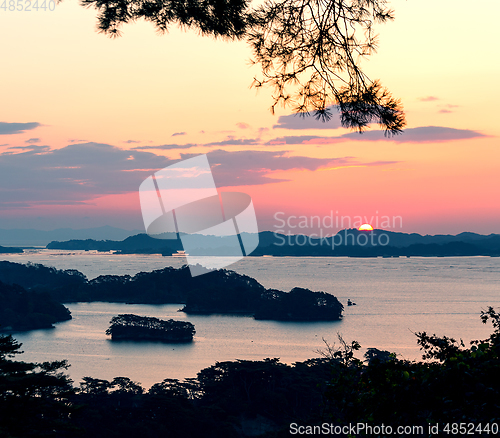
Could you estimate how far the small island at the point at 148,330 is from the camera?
40406mm

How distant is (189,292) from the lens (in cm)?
6050

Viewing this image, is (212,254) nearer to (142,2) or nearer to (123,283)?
Answer: (123,283)

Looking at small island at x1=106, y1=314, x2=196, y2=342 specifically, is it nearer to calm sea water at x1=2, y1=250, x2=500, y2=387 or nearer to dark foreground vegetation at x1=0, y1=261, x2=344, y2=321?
calm sea water at x1=2, y1=250, x2=500, y2=387

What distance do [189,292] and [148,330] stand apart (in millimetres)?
20054

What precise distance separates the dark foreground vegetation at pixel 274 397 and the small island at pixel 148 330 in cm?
2004

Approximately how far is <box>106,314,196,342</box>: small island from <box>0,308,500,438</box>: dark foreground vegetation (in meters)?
20.0

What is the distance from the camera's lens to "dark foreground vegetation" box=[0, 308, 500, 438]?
122 inches

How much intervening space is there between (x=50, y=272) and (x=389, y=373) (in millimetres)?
76089

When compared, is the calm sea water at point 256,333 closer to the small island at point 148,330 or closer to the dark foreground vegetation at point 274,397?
the small island at point 148,330

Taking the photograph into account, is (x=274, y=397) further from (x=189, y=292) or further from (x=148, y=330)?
(x=189, y=292)

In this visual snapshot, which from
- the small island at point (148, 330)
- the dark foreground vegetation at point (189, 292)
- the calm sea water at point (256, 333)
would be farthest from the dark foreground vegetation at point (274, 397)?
the dark foreground vegetation at point (189, 292)

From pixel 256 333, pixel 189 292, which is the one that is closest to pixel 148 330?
pixel 256 333

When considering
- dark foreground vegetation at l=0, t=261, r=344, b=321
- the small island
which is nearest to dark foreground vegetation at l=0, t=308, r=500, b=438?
the small island

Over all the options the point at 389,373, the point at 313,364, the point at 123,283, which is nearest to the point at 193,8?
the point at 389,373
